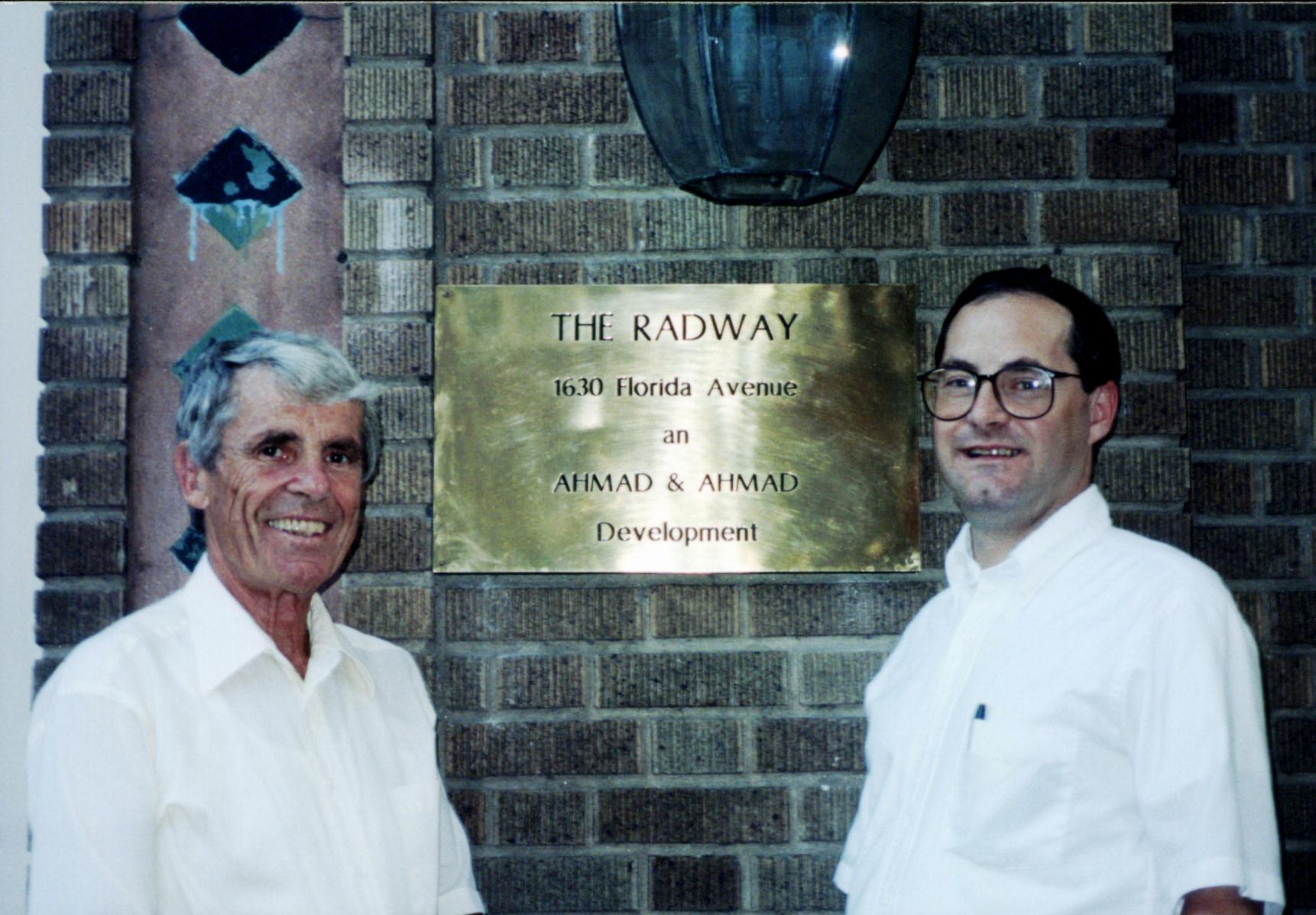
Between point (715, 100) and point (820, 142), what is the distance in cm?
20

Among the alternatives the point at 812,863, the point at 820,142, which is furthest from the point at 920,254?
the point at 812,863

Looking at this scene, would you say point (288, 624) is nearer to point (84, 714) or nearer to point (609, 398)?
point (84, 714)

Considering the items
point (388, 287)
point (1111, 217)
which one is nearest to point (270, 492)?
point (388, 287)

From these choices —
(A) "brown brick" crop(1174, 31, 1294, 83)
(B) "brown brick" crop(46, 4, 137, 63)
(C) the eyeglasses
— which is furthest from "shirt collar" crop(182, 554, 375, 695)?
(A) "brown brick" crop(1174, 31, 1294, 83)

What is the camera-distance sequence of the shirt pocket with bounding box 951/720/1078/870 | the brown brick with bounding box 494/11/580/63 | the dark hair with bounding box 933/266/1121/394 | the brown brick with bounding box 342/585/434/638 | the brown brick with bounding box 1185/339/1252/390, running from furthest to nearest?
the brown brick with bounding box 1185/339/1252/390
the brown brick with bounding box 494/11/580/63
the brown brick with bounding box 342/585/434/638
the dark hair with bounding box 933/266/1121/394
the shirt pocket with bounding box 951/720/1078/870

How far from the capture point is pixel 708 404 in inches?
97.5

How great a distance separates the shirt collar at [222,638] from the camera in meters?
1.80

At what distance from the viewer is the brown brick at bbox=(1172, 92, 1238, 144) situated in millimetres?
2680

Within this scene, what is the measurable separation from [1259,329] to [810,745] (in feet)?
4.38

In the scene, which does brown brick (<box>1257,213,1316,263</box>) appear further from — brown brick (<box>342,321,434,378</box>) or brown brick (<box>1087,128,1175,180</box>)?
brown brick (<box>342,321,434,378</box>)

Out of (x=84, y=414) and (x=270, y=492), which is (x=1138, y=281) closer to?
(x=270, y=492)

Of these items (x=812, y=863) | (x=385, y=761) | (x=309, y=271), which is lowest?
(x=812, y=863)

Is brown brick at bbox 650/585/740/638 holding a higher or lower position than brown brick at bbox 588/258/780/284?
lower

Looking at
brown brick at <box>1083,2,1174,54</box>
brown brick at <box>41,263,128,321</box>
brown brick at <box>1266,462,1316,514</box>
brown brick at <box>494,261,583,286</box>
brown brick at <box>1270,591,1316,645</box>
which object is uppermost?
brown brick at <box>1083,2,1174,54</box>
